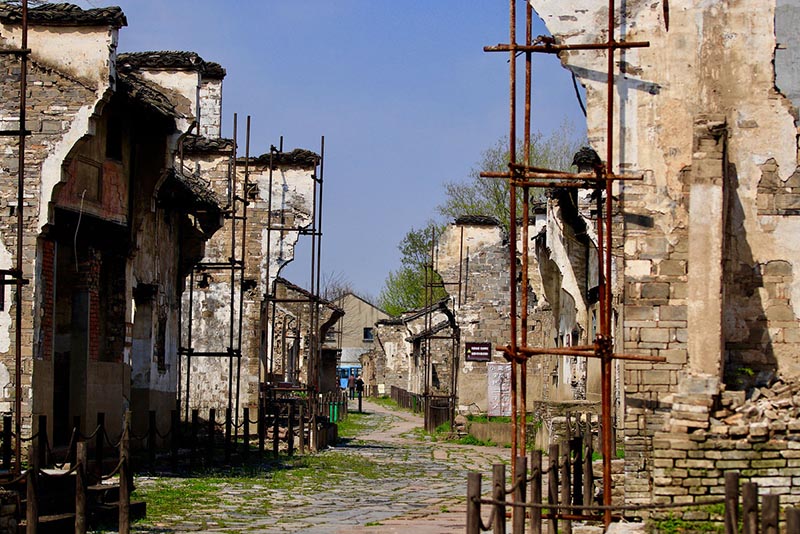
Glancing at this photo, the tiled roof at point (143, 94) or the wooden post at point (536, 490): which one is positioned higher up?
the tiled roof at point (143, 94)

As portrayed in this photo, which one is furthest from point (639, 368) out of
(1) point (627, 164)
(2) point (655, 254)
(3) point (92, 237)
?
(3) point (92, 237)

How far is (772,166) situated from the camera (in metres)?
14.8

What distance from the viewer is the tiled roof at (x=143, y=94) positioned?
19.7m

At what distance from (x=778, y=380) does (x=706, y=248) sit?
1692 millimetres

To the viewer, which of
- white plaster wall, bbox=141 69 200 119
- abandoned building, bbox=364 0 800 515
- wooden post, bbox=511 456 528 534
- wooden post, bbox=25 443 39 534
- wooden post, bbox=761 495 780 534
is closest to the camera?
wooden post, bbox=761 495 780 534

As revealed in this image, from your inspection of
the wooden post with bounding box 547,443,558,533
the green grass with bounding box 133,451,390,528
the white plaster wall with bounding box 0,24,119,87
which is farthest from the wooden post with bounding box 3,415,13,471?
the wooden post with bounding box 547,443,558,533

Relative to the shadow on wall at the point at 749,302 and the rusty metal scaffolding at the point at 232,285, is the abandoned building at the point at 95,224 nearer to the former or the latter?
the rusty metal scaffolding at the point at 232,285

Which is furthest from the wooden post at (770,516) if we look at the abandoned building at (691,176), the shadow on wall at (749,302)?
the shadow on wall at (749,302)

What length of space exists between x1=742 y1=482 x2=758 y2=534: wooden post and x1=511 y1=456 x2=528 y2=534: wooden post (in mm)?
1905

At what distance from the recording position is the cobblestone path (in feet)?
46.8

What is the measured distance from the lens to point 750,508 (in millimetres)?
8930

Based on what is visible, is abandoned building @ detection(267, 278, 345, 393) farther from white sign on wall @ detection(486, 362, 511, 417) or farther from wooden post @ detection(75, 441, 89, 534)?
wooden post @ detection(75, 441, 89, 534)

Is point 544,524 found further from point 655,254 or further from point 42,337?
point 42,337

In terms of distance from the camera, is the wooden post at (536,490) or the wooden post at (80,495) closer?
the wooden post at (536,490)
